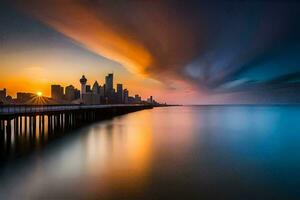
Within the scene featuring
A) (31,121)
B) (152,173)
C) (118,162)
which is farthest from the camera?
(31,121)

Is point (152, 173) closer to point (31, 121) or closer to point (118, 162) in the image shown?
point (118, 162)

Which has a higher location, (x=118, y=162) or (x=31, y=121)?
(x=31, y=121)

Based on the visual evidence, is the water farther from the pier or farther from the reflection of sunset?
the pier

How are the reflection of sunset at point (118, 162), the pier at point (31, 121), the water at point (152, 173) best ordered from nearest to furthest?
the water at point (152, 173), the reflection of sunset at point (118, 162), the pier at point (31, 121)

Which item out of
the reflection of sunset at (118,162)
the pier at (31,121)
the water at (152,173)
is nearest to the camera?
the water at (152,173)

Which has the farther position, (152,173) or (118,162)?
(118,162)

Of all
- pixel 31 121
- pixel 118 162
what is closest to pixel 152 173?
pixel 118 162

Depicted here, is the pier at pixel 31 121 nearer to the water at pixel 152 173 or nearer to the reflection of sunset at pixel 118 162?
the water at pixel 152 173

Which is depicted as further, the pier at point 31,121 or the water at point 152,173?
the pier at point 31,121

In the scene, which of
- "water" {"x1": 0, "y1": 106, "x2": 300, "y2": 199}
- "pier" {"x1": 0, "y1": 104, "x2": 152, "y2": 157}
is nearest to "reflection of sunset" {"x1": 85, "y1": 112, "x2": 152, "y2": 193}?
"water" {"x1": 0, "y1": 106, "x2": 300, "y2": 199}

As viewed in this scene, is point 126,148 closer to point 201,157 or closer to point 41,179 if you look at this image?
point 201,157

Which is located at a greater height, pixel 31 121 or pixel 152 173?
pixel 31 121

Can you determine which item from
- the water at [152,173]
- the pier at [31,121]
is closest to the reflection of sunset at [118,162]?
the water at [152,173]

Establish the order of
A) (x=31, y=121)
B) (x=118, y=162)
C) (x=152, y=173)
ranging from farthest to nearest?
(x=31, y=121) → (x=118, y=162) → (x=152, y=173)
